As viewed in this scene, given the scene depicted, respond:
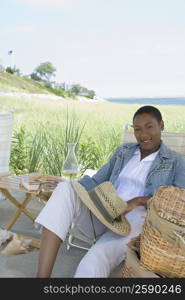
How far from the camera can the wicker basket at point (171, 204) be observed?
177 cm

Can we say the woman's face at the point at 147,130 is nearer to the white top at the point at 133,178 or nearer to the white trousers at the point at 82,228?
the white top at the point at 133,178

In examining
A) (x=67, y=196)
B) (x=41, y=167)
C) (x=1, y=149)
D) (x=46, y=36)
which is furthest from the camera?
(x=46, y=36)

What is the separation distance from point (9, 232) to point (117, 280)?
1875mm

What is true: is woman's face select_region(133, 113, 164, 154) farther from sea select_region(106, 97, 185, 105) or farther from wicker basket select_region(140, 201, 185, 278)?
sea select_region(106, 97, 185, 105)

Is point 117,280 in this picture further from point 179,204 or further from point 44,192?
point 44,192

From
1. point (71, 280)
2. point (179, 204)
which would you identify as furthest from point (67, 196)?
point (179, 204)

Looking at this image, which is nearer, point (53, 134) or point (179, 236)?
point (179, 236)

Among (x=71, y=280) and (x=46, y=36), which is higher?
(x=46, y=36)

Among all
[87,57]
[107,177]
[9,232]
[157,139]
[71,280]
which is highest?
[87,57]

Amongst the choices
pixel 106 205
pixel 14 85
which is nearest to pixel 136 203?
pixel 106 205

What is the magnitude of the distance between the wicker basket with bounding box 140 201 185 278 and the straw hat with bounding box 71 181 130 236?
1.76ft

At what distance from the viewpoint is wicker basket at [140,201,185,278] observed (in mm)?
1714

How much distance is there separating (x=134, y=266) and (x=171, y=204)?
1.09 ft

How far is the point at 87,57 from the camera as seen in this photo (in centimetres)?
3044
